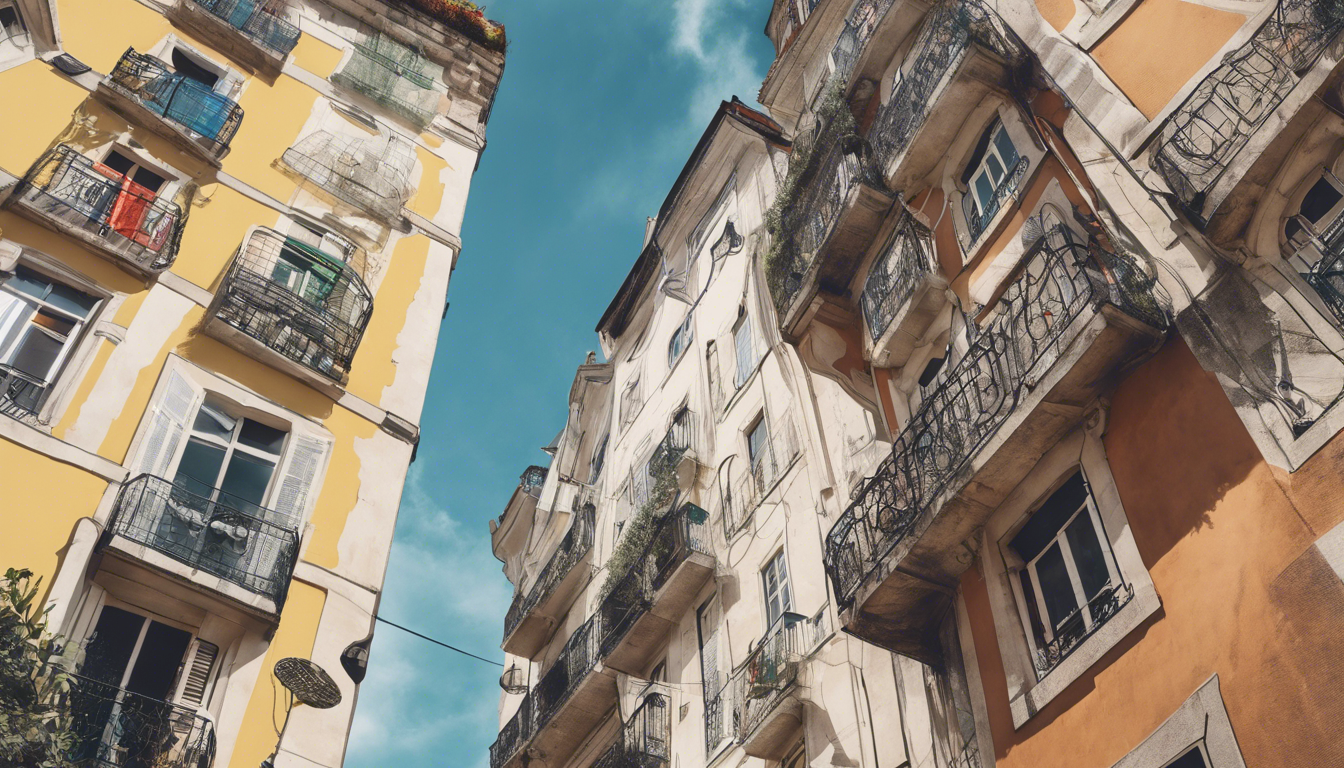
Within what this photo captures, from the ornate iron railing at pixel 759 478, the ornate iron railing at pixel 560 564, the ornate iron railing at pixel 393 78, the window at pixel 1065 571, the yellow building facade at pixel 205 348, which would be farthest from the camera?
the ornate iron railing at pixel 560 564

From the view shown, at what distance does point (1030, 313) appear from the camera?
425 inches

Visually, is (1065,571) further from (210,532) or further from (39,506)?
(39,506)

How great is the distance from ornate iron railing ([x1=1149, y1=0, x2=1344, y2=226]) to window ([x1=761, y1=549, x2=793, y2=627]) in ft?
26.5

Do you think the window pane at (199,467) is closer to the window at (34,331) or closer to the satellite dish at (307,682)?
the window at (34,331)

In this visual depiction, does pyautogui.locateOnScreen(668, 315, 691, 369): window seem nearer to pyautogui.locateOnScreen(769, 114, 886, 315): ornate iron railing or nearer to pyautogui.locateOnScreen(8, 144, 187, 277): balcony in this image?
pyautogui.locateOnScreen(769, 114, 886, 315): ornate iron railing

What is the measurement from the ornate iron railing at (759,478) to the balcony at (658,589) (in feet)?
1.77

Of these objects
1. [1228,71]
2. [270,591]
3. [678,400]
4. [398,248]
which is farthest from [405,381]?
[1228,71]

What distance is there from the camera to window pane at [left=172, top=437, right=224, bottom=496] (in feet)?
42.0

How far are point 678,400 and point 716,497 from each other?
14.2 feet

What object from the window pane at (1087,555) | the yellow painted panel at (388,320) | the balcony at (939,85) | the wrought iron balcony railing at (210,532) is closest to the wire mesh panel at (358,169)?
A: the yellow painted panel at (388,320)

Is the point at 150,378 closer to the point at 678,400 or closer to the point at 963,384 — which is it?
the point at 963,384

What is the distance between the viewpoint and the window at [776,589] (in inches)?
608

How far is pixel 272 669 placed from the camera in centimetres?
1210

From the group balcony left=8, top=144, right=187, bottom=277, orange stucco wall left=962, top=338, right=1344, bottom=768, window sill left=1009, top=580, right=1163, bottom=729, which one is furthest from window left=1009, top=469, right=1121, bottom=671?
balcony left=8, top=144, right=187, bottom=277
